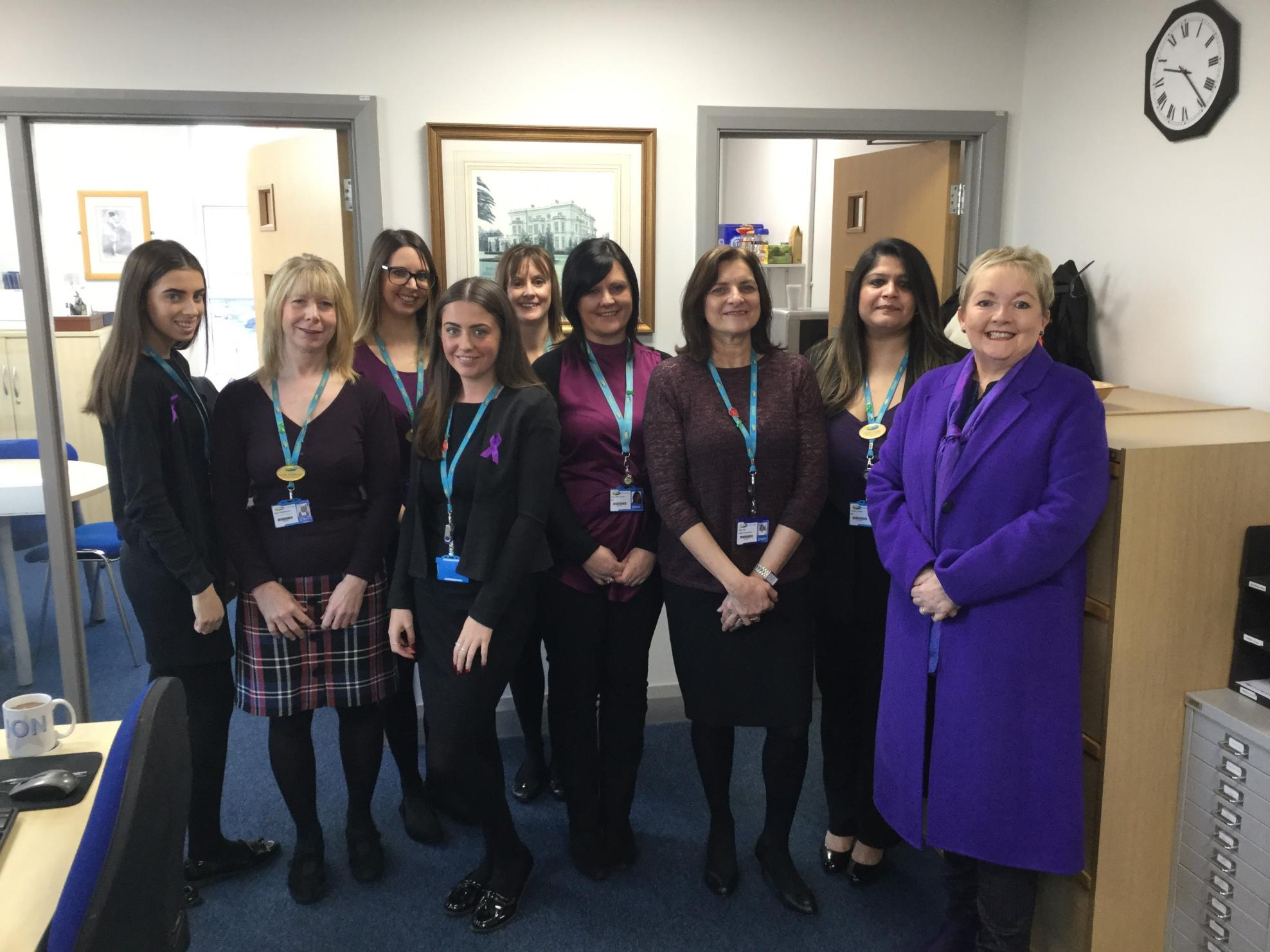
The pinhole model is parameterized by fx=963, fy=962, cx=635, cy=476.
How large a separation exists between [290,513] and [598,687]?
0.82 meters

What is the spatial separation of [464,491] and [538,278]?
2.40 feet

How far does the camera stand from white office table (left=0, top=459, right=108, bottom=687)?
3.17m

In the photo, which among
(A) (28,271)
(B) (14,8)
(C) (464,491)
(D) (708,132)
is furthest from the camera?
(D) (708,132)

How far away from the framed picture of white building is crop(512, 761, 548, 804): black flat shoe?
1.51 m

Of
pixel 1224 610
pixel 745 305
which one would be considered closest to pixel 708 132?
pixel 745 305

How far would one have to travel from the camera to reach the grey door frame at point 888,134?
3.06 metres

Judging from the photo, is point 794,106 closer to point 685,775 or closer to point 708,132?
point 708,132

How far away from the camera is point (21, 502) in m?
3.18

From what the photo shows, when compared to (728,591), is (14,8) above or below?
above

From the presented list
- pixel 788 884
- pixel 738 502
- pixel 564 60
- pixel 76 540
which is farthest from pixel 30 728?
pixel 564 60

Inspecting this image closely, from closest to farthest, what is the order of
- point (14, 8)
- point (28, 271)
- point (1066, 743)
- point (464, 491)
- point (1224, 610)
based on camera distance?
1. point (1066, 743)
2. point (1224, 610)
3. point (464, 491)
4. point (14, 8)
5. point (28, 271)

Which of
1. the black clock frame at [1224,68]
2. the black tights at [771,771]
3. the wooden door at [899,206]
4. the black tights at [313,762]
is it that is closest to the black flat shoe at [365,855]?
the black tights at [313,762]

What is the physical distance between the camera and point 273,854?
2.51 meters

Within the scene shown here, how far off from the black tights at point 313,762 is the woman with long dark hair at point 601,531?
0.46m
